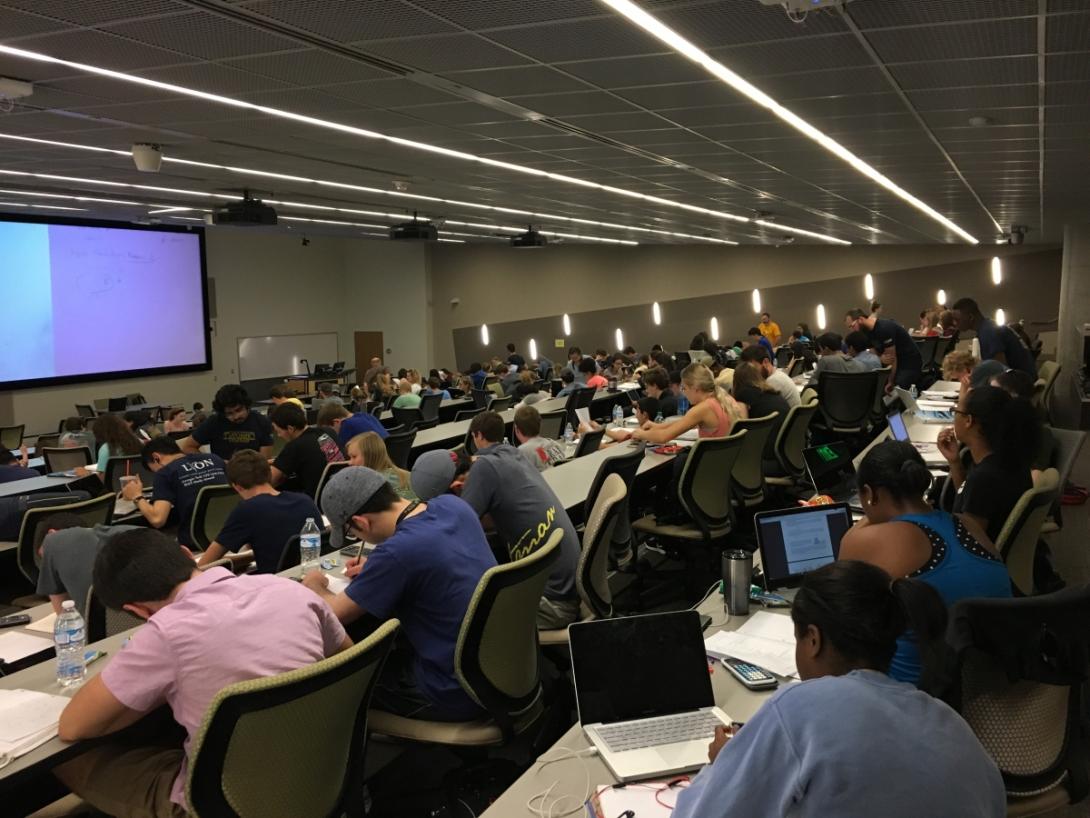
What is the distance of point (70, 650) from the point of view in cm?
271

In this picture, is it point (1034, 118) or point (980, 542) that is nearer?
point (980, 542)

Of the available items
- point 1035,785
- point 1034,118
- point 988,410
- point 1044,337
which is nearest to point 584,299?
point 1044,337

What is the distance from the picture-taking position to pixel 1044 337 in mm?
18406

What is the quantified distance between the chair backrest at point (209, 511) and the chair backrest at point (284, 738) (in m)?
2.95

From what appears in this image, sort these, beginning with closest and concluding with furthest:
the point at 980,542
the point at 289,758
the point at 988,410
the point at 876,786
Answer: the point at 876,786
the point at 289,758
the point at 980,542
the point at 988,410

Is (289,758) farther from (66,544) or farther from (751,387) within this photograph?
(751,387)

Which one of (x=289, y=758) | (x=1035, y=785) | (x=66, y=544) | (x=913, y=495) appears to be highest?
(x=913, y=495)

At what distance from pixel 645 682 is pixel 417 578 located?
879 mm

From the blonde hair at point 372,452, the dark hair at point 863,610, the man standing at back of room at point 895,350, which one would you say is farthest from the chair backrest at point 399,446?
the dark hair at point 863,610

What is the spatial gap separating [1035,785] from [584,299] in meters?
20.5

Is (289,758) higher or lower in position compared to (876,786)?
lower

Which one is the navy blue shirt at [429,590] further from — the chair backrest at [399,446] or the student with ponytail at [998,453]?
the chair backrest at [399,446]

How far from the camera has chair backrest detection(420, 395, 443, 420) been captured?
417 inches

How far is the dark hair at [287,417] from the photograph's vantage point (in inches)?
248
